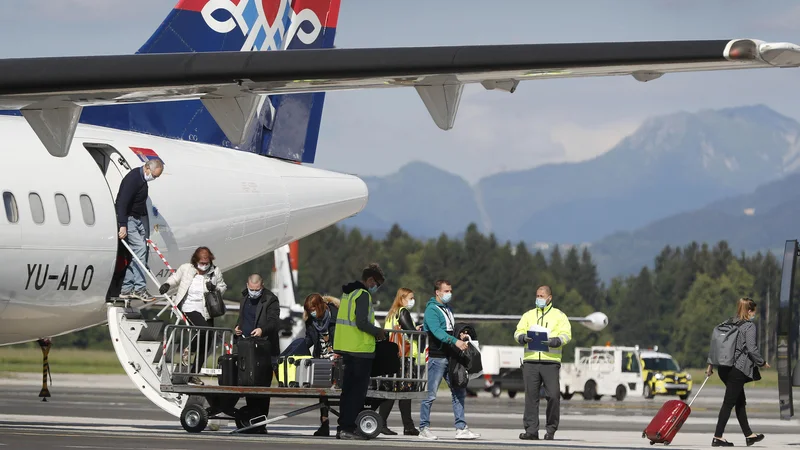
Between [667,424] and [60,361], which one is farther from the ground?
[60,361]

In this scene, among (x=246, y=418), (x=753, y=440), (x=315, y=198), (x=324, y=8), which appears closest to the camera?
(x=246, y=418)

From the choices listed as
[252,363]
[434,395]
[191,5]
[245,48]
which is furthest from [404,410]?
[191,5]

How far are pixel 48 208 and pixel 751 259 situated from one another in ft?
449

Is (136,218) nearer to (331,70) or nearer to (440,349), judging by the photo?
(440,349)

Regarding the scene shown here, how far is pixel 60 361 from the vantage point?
74.1 metres

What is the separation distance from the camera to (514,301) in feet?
442

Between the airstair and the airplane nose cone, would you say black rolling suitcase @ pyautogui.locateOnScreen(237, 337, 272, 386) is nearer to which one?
the airstair

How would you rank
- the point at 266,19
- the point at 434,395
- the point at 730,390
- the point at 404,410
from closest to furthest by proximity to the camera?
the point at 730,390, the point at 434,395, the point at 404,410, the point at 266,19

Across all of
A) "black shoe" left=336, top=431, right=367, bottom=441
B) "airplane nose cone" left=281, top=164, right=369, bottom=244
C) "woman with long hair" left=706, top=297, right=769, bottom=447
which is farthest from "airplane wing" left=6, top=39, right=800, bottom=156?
"airplane nose cone" left=281, top=164, right=369, bottom=244

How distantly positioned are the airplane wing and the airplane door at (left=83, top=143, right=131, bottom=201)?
179 inches

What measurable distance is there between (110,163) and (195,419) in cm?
355

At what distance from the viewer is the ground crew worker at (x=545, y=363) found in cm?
1619

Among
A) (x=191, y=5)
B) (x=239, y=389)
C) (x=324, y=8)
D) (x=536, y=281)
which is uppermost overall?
(x=536, y=281)

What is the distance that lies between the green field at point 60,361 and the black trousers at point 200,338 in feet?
127
